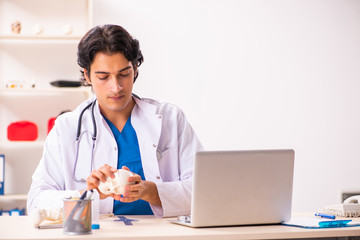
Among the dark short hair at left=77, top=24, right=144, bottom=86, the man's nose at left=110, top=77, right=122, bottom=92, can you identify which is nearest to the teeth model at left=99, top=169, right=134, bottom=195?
the man's nose at left=110, top=77, right=122, bottom=92

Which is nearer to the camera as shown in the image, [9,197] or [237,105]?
[9,197]

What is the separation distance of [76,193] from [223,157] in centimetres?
58

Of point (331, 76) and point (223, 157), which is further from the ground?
point (331, 76)

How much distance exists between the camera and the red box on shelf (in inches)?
154

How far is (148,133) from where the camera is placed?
7.68 feet

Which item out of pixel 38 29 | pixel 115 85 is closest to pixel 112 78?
pixel 115 85

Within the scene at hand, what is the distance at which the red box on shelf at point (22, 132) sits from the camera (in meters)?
3.91

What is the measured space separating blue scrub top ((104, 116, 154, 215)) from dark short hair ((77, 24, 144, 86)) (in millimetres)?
294

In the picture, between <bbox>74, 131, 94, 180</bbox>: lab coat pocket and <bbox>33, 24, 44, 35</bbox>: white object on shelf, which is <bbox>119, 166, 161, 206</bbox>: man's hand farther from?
<bbox>33, 24, 44, 35</bbox>: white object on shelf

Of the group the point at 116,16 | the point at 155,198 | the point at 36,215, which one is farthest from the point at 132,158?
the point at 116,16

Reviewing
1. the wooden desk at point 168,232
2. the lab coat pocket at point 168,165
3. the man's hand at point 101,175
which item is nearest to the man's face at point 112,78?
the lab coat pocket at point 168,165

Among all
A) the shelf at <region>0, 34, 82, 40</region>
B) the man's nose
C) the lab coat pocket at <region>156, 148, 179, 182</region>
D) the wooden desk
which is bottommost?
the wooden desk

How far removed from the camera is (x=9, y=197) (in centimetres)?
379

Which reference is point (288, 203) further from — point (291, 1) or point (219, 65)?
→ point (291, 1)
